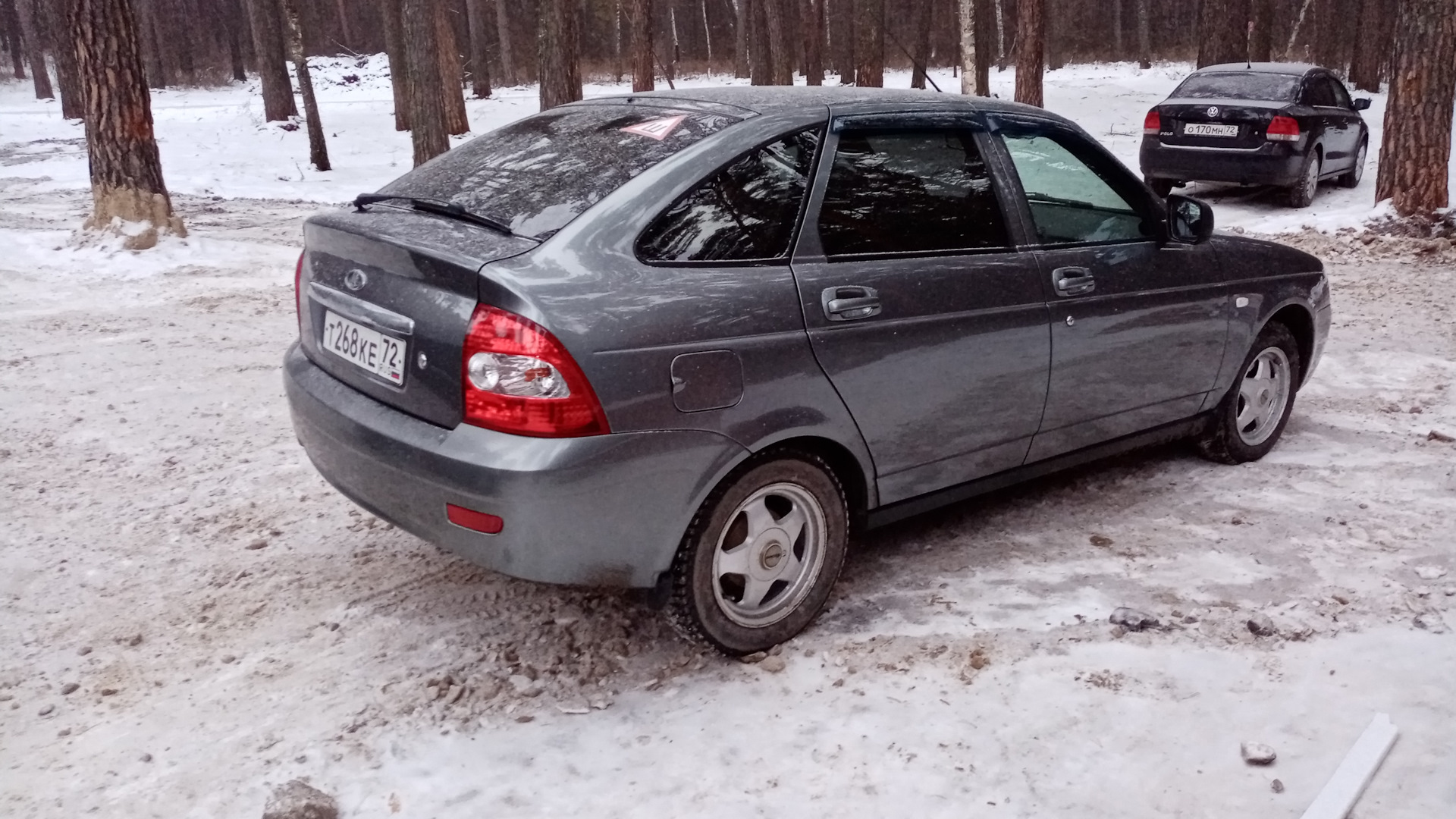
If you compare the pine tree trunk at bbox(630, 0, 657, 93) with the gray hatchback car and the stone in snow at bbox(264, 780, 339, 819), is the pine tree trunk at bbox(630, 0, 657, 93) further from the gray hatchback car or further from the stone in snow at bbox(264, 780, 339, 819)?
the stone in snow at bbox(264, 780, 339, 819)

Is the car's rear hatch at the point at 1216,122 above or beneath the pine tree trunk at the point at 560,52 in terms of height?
beneath

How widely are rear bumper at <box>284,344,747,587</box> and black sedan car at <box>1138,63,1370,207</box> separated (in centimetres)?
1109

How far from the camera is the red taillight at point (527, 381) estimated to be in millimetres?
2812

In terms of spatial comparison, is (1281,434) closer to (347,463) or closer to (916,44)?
(347,463)

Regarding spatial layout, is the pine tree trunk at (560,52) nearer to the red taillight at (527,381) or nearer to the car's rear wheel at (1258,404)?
the car's rear wheel at (1258,404)

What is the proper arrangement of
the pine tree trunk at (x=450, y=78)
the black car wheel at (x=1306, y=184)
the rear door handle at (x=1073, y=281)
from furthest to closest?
the pine tree trunk at (x=450, y=78)
the black car wheel at (x=1306, y=184)
the rear door handle at (x=1073, y=281)

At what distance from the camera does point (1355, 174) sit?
13.8 meters

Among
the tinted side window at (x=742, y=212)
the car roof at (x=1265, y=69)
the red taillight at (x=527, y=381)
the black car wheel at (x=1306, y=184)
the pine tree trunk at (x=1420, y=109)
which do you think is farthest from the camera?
the car roof at (x=1265, y=69)

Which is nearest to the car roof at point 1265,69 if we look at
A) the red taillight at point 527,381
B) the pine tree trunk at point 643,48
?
the pine tree trunk at point 643,48

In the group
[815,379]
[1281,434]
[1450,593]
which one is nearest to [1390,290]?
[1281,434]

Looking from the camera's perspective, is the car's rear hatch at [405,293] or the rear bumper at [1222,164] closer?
the car's rear hatch at [405,293]

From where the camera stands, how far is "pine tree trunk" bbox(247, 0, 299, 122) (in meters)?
20.7

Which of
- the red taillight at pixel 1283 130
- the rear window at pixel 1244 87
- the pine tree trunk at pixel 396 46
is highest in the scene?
the pine tree trunk at pixel 396 46

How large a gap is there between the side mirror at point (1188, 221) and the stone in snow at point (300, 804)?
361 cm
